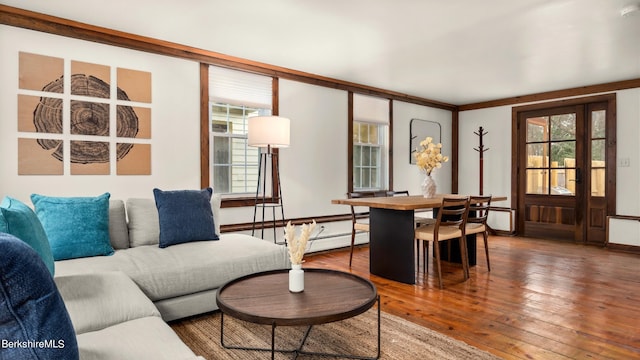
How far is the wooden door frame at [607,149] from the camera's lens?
17.6 ft

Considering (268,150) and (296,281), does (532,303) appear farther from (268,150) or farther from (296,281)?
(268,150)

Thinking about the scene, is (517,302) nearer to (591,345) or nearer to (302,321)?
(591,345)

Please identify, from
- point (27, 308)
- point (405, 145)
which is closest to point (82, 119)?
point (27, 308)

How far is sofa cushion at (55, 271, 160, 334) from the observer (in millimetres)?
1610

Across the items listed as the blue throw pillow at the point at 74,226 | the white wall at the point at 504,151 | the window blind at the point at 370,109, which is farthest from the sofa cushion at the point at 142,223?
the white wall at the point at 504,151

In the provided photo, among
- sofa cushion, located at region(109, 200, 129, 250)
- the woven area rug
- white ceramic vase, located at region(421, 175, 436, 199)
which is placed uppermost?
white ceramic vase, located at region(421, 175, 436, 199)

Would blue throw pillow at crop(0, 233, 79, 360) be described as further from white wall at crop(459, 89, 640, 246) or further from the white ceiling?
white wall at crop(459, 89, 640, 246)

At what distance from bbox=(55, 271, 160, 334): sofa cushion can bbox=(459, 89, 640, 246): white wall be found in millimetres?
6147

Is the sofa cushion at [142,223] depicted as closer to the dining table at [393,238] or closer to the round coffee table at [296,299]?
the round coffee table at [296,299]

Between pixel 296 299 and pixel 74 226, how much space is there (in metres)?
1.72

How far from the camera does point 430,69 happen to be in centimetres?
472

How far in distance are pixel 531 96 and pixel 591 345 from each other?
4913 millimetres

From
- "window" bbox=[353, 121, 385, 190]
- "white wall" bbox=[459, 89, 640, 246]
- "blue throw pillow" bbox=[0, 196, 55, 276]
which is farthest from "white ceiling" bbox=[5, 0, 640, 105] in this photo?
"blue throw pillow" bbox=[0, 196, 55, 276]

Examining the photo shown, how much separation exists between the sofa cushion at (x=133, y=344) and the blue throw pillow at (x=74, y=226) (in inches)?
49.4
